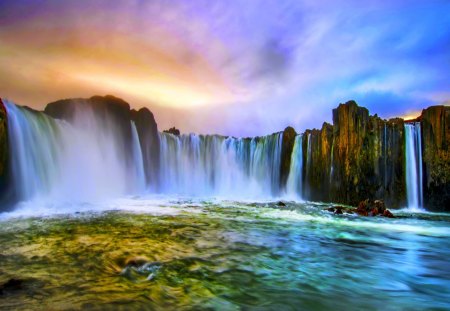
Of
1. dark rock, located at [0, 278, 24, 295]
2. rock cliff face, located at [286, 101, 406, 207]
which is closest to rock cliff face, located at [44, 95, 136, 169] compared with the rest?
rock cliff face, located at [286, 101, 406, 207]

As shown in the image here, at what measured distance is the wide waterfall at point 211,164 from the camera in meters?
38.3

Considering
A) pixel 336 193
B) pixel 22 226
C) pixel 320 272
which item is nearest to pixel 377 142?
pixel 336 193

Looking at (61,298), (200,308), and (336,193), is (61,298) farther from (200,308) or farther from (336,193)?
(336,193)

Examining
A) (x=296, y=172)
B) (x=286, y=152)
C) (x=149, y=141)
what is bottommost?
(x=296, y=172)

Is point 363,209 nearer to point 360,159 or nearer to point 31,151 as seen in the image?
point 360,159

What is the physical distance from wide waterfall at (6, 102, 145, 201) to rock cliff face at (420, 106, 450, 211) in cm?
2448

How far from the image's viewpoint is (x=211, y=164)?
137 feet

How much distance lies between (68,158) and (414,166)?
25538 millimetres

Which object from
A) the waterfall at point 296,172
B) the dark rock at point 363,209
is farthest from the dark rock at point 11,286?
the waterfall at point 296,172

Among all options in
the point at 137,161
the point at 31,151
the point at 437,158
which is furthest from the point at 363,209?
the point at 137,161

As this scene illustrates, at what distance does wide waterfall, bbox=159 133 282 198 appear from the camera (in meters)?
38.3

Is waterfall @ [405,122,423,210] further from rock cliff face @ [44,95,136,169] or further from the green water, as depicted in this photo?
rock cliff face @ [44,95,136,169]

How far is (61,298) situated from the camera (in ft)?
15.8

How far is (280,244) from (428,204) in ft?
59.9
